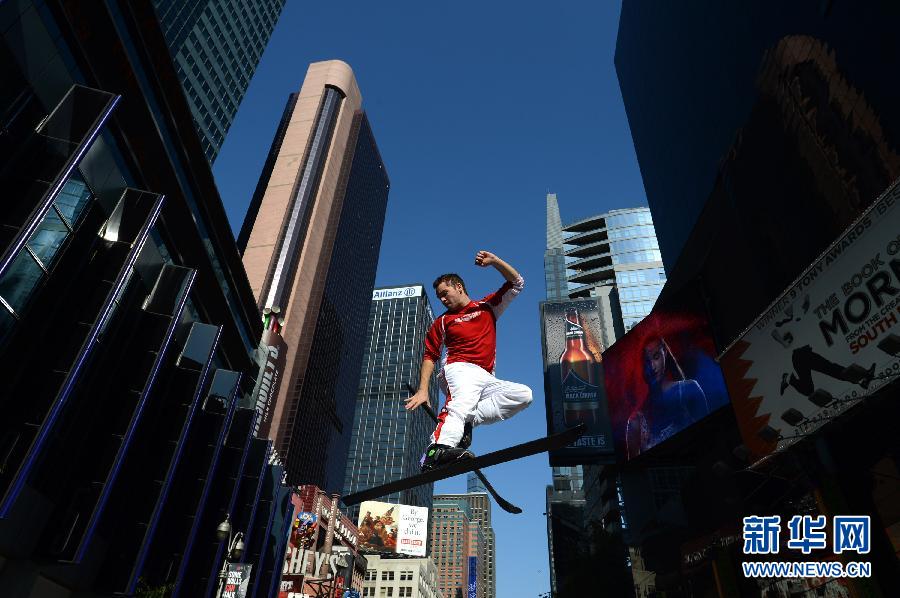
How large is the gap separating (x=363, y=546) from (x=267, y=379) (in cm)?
5404

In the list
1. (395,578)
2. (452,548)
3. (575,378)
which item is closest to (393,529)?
(395,578)

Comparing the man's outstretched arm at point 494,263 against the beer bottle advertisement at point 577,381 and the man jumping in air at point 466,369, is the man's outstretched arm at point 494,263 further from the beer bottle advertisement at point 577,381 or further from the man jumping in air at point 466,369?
the beer bottle advertisement at point 577,381

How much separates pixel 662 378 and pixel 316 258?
291ft

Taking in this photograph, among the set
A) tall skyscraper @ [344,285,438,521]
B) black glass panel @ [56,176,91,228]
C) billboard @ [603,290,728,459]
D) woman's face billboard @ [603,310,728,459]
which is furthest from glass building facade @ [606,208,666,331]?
tall skyscraper @ [344,285,438,521]

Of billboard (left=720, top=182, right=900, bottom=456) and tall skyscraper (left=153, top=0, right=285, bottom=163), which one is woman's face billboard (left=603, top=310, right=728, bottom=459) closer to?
billboard (left=720, top=182, right=900, bottom=456)

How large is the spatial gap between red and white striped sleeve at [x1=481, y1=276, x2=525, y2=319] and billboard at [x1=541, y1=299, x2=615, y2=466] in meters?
36.1

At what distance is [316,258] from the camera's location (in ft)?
362

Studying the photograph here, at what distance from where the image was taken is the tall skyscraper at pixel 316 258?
4050 inches

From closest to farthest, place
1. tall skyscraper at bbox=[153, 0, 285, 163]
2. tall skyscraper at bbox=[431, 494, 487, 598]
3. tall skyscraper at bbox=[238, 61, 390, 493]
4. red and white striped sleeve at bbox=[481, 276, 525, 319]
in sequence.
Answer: red and white striped sleeve at bbox=[481, 276, 525, 319] → tall skyscraper at bbox=[153, 0, 285, 163] → tall skyscraper at bbox=[238, 61, 390, 493] → tall skyscraper at bbox=[431, 494, 487, 598]

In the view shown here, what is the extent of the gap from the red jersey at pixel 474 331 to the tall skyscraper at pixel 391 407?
14992 centimetres

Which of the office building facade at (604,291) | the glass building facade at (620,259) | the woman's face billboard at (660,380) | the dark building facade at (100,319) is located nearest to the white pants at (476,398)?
the dark building facade at (100,319)

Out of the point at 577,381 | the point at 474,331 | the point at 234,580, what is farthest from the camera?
the point at 577,381

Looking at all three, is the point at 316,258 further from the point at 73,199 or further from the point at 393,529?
the point at 73,199

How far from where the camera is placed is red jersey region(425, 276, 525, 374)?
18.5 feet
